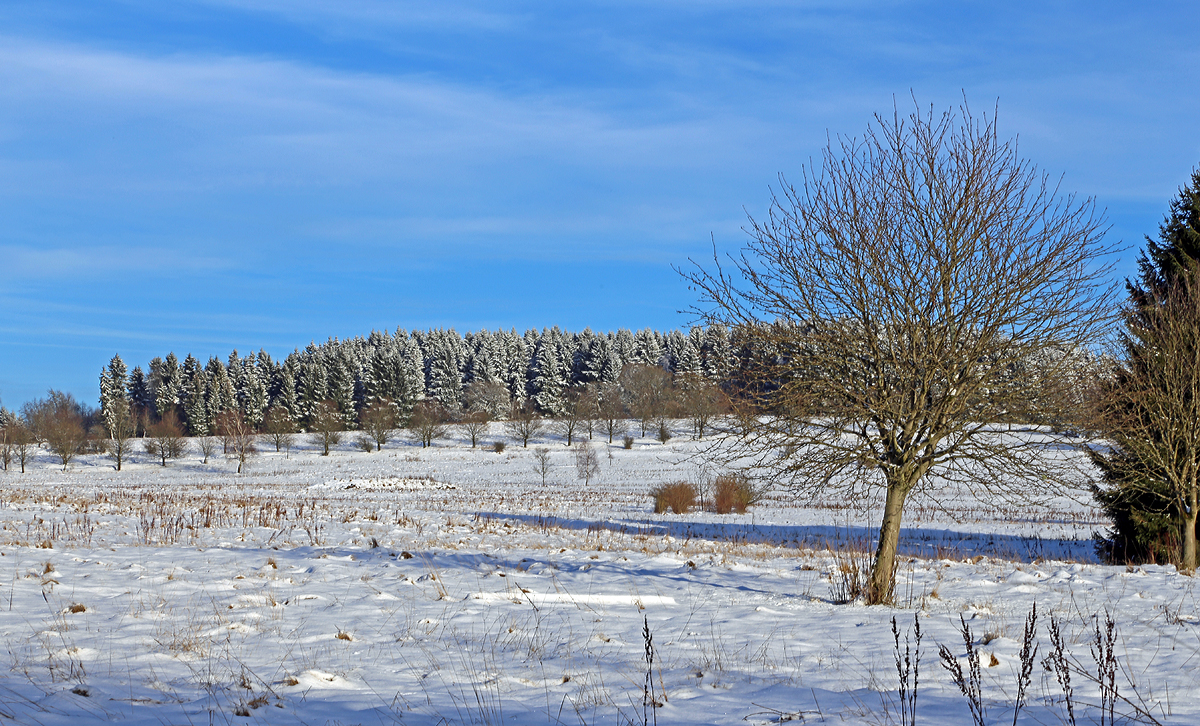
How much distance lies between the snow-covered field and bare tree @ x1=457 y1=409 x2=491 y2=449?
6283cm

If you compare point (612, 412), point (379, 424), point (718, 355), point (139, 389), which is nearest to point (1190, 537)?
point (718, 355)

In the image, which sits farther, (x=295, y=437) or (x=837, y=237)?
(x=295, y=437)

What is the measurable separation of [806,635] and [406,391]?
89.9 metres

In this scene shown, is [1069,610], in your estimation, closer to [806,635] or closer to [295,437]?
[806,635]

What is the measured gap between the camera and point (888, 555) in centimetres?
988

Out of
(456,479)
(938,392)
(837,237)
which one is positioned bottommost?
(456,479)

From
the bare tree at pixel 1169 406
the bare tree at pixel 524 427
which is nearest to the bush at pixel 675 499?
the bare tree at pixel 1169 406

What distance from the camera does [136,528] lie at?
1513 cm

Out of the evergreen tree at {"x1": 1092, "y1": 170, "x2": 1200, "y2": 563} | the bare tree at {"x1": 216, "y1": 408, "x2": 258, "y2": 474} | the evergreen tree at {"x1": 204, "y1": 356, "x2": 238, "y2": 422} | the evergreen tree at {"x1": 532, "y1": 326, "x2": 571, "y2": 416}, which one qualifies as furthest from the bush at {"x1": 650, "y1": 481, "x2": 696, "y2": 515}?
the evergreen tree at {"x1": 204, "y1": 356, "x2": 238, "y2": 422}

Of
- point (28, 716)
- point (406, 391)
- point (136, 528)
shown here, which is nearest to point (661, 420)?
point (406, 391)

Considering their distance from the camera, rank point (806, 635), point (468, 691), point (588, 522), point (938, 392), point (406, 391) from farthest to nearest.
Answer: point (406, 391) → point (588, 522) → point (938, 392) → point (806, 635) → point (468, 691)

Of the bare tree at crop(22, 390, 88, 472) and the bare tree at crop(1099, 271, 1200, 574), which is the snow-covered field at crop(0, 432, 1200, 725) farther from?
the bare tree at crop(22, 390, 88, 472)

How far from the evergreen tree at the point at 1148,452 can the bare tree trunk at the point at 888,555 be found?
638 cm

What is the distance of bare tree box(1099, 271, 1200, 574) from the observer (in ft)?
47.5
